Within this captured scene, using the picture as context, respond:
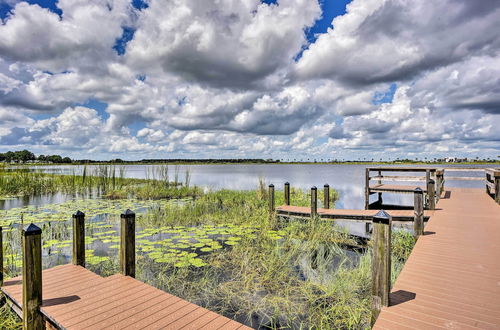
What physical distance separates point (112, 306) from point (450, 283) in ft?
16.1

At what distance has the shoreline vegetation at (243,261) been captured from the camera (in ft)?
16.1

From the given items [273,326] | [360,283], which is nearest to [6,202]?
[273,326]

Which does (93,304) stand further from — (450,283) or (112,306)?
(450,283)

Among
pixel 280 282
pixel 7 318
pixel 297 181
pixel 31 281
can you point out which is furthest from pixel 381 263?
pixel 297 181

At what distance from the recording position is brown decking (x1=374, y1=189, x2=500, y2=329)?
10.5 ft

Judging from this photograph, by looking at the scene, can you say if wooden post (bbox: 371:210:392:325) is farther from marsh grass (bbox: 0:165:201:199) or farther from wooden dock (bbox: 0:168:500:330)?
marsh grass (bbox: 0:165:201:199)

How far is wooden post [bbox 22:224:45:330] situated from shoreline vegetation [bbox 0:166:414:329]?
36.3 inches

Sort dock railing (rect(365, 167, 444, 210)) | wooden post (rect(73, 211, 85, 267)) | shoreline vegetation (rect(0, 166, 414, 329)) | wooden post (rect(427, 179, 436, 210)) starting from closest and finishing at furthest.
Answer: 1. shoreline vegetation (rect(0, 166, 414, 329))
2. wooden post (rect(73, 211, 85, 267))
3. wooden post (rect(427, 179, 436, 210))
4. dock railing (rect(365, 167, 444, 210))

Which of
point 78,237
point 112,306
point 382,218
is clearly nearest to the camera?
point 382,218

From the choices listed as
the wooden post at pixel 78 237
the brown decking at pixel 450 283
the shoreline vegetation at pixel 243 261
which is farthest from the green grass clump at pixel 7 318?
the brown decking at pixel 450 283

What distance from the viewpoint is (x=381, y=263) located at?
140 inches

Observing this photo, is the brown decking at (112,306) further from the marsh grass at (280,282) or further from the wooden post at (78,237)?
the marsh grass at (280,282)

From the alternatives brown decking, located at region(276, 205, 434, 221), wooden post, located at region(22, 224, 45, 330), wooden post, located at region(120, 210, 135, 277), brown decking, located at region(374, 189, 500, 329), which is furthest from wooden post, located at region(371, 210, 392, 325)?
brown decking, located at region(276, 205, 434, 221)

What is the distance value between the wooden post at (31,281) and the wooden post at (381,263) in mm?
4418
